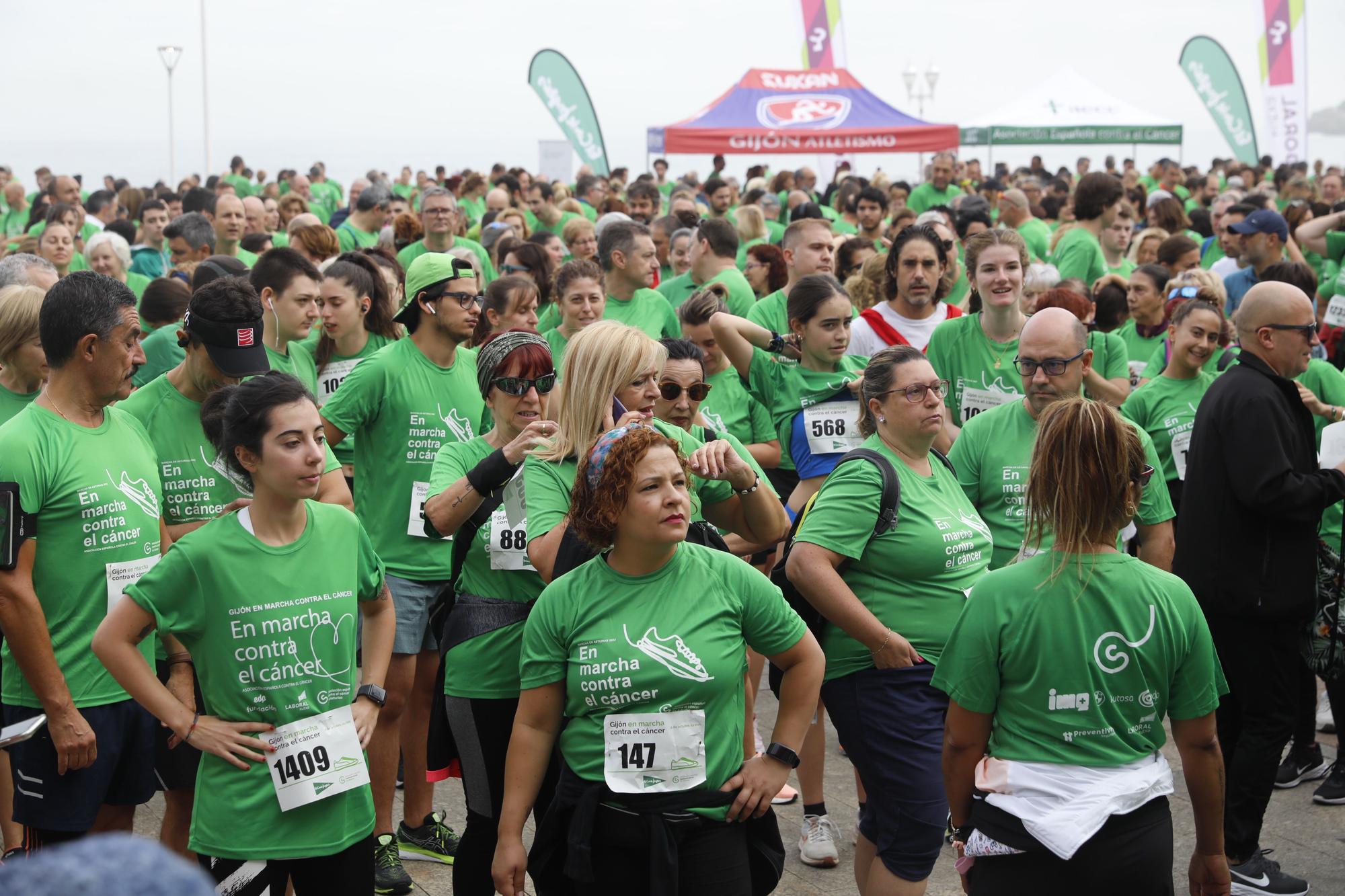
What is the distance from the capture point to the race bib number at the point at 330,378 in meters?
5.73

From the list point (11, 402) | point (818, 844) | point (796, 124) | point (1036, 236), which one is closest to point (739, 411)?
point (818, 844)

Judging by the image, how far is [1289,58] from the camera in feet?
84.5

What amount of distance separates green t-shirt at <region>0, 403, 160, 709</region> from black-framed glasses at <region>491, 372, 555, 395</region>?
3.36ft

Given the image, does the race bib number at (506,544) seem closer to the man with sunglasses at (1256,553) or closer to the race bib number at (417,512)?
the race bib number at (417,512)

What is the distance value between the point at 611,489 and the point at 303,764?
993 mm

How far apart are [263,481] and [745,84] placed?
1873cm

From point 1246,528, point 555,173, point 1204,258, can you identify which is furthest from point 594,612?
point 555,173

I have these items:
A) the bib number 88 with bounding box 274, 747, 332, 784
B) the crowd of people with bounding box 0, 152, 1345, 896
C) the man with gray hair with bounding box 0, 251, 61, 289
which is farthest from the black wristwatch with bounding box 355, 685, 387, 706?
the man with gray hair with bounding box 0, 251, 61, 289

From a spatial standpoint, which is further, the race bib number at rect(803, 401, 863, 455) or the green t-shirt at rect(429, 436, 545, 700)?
the race bib number at rect(803, 401, 863, 455)

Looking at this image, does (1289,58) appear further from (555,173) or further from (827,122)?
(555,173)

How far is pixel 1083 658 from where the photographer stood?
112 inches

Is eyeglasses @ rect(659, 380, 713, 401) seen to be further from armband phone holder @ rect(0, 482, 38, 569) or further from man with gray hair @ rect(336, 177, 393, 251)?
man with gray hair @ rect(336, 177, 393, 251)

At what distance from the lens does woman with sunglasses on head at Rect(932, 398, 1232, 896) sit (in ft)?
9.27

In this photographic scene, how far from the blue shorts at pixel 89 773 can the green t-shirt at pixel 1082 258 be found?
22.4 feet
